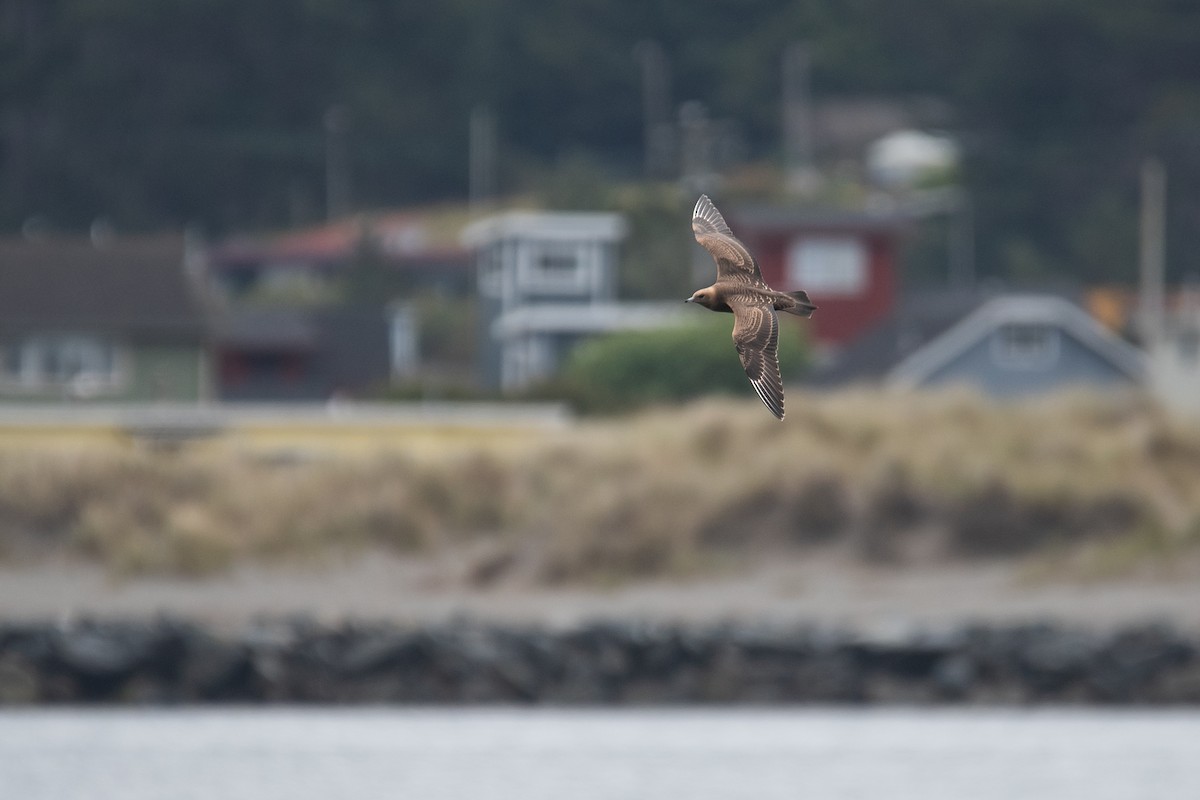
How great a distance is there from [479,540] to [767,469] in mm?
4328

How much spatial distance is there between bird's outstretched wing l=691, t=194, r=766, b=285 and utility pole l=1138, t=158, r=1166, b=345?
58.5 meters

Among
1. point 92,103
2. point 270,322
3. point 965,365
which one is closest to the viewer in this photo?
point 965,365

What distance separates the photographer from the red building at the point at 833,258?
74875mm

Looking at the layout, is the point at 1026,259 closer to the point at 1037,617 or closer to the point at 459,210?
the point at 459,210

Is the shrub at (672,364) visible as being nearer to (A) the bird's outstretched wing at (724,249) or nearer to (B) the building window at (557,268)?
(B) the building window at (557,268)

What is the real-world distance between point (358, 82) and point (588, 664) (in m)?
79.4

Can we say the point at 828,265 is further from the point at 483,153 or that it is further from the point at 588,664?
the point at 588,664

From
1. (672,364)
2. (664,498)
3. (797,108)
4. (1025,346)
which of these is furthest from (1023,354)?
(797,108)

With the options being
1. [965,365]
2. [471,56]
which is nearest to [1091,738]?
[965,365]

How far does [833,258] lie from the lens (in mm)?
76188

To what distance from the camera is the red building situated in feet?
246

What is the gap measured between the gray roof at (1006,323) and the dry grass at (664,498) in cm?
2595

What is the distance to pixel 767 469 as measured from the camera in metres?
38.8

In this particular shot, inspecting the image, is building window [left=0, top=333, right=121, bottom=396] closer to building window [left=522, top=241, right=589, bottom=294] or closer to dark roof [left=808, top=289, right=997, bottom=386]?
building window [left=522, top=241, right=589, bottom=294]
